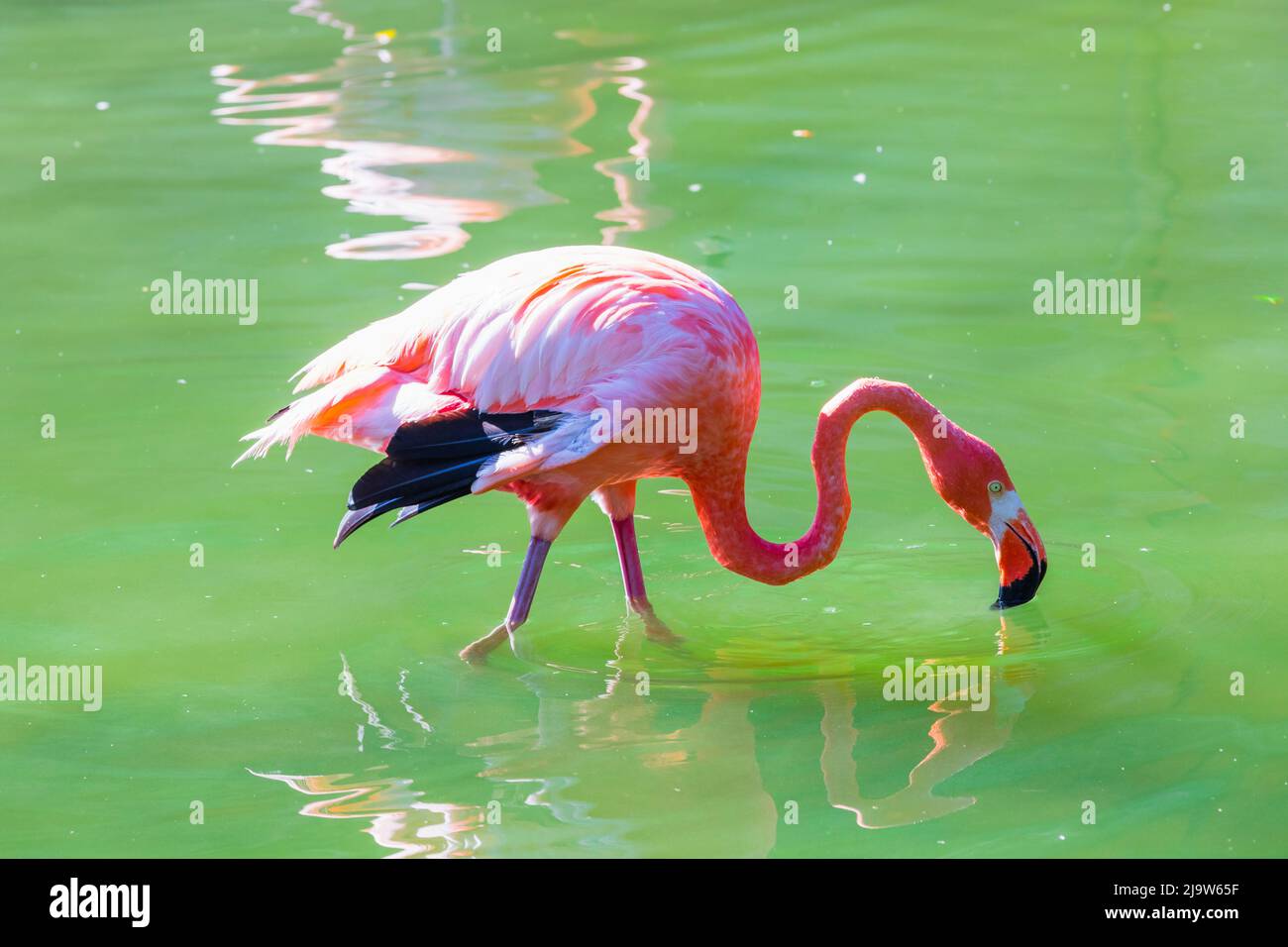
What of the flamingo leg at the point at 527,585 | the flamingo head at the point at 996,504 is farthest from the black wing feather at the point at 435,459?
the flamingo head at the point at 996,504

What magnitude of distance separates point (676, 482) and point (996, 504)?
6.60ft

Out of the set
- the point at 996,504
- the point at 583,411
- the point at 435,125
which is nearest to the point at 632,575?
the point at 583,411

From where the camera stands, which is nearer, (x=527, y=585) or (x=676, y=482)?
(x=527, y=585)

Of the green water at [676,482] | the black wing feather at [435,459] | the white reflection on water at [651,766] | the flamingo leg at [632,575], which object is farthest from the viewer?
the flamingo leg at [632,575]

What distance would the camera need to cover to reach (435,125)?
39.5 ft

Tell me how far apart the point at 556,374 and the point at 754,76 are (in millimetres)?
7566

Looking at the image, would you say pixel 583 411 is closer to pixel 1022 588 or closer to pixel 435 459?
pixel 435 459

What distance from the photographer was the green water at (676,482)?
208 inches

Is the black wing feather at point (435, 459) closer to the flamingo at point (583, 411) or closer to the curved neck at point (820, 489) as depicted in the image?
the flamingo at point (583, 411)

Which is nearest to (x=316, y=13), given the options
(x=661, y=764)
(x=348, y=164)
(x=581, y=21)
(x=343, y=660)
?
→ (x=581, y=21)

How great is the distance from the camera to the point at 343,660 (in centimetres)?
611

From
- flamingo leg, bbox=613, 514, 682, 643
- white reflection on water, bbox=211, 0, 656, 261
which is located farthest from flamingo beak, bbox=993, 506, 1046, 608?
white reflection on water, bbox=211, 0, 656, 261

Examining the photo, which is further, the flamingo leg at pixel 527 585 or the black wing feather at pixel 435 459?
the flamingo leg at pixel 527 585

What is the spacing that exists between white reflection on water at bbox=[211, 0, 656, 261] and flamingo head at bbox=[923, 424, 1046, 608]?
13.8ft
